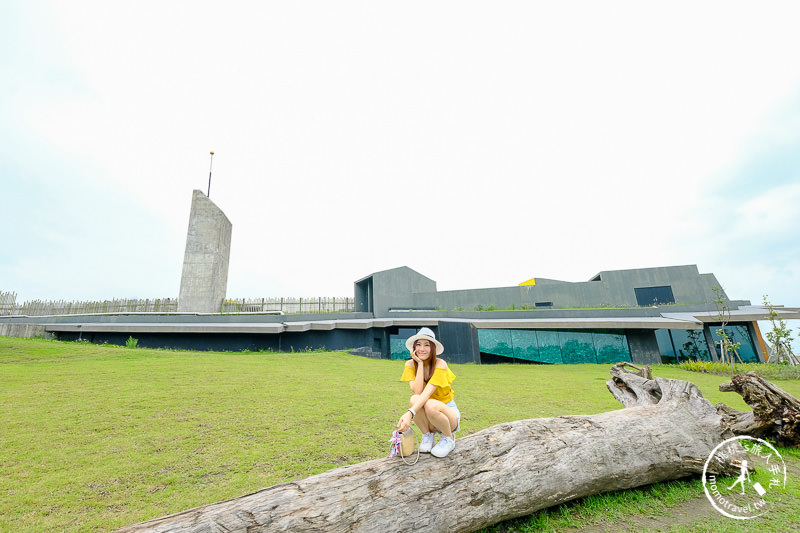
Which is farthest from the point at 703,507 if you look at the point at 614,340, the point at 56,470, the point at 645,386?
the point at 614,340

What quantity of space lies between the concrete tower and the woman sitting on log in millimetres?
22177

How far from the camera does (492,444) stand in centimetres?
337

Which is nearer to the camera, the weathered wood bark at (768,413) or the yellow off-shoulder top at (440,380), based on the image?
the yellow off-shoulder top at (440,380)

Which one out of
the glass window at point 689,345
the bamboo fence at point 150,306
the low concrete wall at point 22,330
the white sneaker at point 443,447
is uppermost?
the bamboo fence at point 150,306

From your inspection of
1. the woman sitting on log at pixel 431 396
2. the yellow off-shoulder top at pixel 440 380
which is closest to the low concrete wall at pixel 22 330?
the yellow off-shoulder top at pixel 440 380

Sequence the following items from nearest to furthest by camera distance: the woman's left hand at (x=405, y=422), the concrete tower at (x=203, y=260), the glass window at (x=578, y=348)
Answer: the woman's left hand at (x=405, y=422), the glass window at (x=578, y=348), the concrete tower at (x=203, y=260)

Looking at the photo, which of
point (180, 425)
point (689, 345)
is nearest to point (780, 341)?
point (689, 345)

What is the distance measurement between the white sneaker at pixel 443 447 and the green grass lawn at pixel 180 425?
1.02 metres

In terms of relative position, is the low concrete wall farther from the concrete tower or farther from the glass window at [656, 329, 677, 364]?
the glass window at [656, 329, 677, 364]

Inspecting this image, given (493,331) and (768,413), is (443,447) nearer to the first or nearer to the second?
(768,413)

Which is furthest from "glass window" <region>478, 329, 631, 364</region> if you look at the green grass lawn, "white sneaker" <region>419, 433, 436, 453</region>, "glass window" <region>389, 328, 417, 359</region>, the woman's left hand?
the woman's left hand

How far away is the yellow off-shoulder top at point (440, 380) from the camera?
304 cm

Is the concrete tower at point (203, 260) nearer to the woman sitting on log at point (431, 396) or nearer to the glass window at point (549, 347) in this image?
the glass window at point (549, 347)

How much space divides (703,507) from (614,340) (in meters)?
17.3
